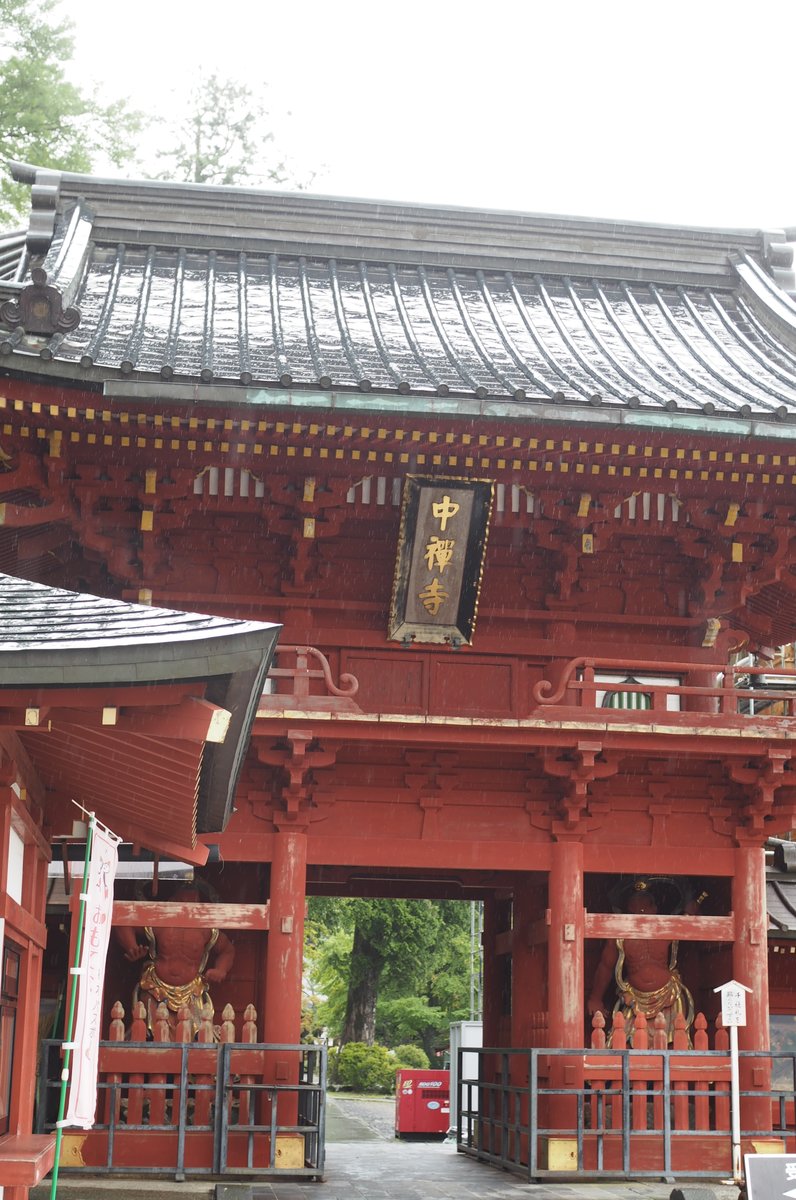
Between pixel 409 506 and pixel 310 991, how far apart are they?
139 feet

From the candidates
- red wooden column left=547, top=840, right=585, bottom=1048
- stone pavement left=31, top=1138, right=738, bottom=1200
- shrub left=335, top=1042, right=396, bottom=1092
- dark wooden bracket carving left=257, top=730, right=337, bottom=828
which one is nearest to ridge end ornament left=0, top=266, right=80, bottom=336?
dark wooden bracket carving left=257, top=730, right=337, bottom=828

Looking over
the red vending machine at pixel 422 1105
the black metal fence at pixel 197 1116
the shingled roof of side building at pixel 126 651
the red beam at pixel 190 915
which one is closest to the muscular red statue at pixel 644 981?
the black metal fence at pixel 197 1116

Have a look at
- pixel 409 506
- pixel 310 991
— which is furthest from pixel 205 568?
pixel 310 991

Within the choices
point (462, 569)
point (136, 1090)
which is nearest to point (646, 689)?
point (462, 569)

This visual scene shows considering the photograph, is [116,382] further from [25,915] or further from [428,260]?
[428,260]

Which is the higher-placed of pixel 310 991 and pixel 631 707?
pixel 631 707

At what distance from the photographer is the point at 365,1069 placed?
31766 mm

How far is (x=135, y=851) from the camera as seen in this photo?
31.4ft

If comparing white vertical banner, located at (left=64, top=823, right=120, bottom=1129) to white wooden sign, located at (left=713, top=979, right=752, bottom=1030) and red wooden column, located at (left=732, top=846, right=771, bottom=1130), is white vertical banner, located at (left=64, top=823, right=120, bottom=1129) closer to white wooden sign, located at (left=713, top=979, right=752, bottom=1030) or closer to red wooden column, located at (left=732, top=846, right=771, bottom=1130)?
white wooden sign, located at (left=713, top=979, right=752, bottom=1030)

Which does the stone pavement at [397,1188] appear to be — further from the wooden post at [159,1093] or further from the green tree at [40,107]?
the green tree at [40,107]

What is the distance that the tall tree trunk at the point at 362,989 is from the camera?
30.4 m

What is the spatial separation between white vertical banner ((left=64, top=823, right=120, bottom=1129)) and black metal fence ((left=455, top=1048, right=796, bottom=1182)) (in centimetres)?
519

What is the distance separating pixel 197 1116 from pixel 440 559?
4938mm

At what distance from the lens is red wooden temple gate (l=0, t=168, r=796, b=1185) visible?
35.6 ft
